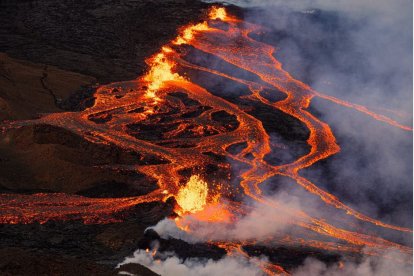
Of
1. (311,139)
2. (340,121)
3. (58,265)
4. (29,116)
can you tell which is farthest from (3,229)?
(340,121)

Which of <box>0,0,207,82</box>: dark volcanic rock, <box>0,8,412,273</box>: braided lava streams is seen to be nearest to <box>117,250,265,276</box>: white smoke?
<box>0,8,412,273</box>: braided lava streams

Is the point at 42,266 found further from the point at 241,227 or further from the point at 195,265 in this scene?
the point at 241,227

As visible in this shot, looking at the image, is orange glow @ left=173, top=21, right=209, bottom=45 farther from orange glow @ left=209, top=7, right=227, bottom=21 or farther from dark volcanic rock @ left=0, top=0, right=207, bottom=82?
orange glow @ left=209, top=7, right=227, bottom=21

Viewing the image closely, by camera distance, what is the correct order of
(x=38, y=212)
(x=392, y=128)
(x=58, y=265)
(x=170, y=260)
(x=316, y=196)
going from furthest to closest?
(x=392, y=128)
(x=316, y=196)
(x=38, y=212)
(x=170, y=260)
(x=58, y=265)

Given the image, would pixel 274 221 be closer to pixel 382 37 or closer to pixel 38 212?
pixel 38 212

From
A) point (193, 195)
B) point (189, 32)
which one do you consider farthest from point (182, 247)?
point (189, 32)

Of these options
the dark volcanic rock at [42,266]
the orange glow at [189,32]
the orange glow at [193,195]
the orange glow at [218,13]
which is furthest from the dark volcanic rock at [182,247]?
the orange glow at [218,13]

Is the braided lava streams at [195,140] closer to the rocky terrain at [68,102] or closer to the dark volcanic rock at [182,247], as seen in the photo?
the dark volcanic rock at [182,247]

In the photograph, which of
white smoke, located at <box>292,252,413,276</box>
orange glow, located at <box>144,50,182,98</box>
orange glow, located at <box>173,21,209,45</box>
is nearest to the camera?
white smoke, located at <box>292,252,413,276</box>
